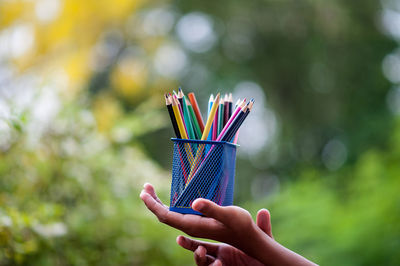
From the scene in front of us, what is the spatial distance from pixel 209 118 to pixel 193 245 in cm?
31

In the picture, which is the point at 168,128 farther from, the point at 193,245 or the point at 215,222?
the point at 215,222

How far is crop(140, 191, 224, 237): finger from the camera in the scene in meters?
0.87

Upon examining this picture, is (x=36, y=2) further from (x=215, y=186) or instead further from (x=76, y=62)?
(x=215, y=186)

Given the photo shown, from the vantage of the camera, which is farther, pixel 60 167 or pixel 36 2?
pixel 36 2

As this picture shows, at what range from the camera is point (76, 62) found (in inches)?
161

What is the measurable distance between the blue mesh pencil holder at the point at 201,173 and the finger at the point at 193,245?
0.33ft

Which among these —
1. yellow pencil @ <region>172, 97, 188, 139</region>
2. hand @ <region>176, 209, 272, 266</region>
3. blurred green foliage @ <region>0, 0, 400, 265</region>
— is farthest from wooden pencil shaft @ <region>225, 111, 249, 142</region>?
blurred green foliage @ <region>0, 0, 400, 265</region>

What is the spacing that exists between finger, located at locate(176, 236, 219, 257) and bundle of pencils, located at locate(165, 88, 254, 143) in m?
0.24

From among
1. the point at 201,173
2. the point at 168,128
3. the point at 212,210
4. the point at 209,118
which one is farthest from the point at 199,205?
the point at 168,128

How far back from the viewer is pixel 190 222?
0.87m

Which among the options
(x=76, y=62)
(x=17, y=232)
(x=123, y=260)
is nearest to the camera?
(x=17, y=232)

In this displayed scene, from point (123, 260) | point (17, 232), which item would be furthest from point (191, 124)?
point (123, 260)

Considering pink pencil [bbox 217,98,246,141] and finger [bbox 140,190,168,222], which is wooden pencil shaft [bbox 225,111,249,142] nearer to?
pink pencil [bbox 217,98,246,141]

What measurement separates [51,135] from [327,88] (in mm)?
6340
